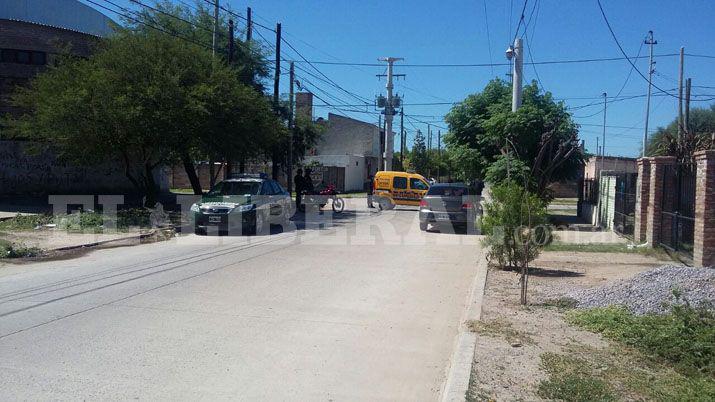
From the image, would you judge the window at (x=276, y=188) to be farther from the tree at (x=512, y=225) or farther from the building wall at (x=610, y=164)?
the building wall at (x=610, y=164)

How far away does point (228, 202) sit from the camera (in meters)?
17.5

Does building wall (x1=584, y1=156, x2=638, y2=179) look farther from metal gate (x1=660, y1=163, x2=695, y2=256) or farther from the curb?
the curb

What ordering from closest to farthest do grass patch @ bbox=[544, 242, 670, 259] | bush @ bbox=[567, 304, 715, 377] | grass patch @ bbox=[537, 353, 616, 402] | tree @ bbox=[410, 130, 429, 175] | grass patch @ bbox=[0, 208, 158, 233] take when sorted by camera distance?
grass patch @ bbox=[537, 353, 616, 402], bush @ bbox=[567, 304, 715, 377], grass patch @ bbox=[544, 242, 670, 259], grass patch @ bbox=[0, 208, 158, 233], tree @ bbox=[410, 130, 429, 175]

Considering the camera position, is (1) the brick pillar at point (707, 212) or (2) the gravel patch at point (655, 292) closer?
(2) the gravel patch at point (655, 292)

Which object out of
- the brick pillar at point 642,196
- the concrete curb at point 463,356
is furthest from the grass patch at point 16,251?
the brick pillar at point 642,196

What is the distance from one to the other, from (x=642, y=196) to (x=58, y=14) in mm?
34635

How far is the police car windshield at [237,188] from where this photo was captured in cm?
1853

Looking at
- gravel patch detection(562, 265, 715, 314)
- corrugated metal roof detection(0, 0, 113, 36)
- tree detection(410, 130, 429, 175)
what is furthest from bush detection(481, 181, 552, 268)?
tree detection(410, 130, 429, 175)

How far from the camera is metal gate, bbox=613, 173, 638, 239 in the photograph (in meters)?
17.0

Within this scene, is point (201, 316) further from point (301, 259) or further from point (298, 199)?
point (298, 199)

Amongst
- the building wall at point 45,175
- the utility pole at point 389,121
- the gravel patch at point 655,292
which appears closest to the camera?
the gravel patch at point 655,292

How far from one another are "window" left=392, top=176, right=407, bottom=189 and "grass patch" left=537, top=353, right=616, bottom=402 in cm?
2406

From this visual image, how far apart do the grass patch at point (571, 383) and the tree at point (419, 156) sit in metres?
60.7

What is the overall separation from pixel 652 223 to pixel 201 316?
1128 centimetres
